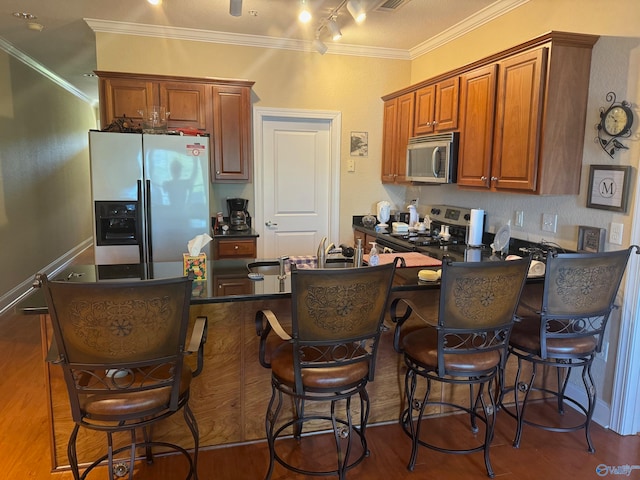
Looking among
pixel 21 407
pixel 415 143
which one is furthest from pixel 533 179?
pixel 21 407

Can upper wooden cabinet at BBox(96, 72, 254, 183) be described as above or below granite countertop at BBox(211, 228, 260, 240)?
above

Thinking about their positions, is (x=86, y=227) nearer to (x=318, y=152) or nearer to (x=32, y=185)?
(x=32, y=185)

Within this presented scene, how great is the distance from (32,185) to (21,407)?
3.57 metres

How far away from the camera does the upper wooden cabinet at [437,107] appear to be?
358 centimetres

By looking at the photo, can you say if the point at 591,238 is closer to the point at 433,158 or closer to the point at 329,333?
the point at 433,158

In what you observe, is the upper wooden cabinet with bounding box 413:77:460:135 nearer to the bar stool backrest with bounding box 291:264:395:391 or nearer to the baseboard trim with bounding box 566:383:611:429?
the baseboard trim with bounding box 566:383:611:429

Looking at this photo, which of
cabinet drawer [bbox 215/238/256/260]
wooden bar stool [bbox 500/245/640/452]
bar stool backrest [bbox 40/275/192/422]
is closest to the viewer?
bar stool backrest [bbox 40/275/192/422]

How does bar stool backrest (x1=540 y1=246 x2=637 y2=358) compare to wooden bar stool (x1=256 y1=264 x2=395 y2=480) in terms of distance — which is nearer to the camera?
wooden bar stool (x1=256 y1=264 x2=395 y2=480)

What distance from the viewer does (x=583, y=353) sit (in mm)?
2273

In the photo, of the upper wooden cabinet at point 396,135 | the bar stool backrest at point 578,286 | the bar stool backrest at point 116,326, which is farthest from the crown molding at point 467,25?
the bar stool backrest at point 116,326

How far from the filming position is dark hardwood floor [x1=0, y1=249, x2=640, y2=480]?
7.13 feet

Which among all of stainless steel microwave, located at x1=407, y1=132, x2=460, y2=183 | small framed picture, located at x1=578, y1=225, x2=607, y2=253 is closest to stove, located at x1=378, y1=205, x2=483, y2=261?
stainless steel microwave, located at x1=407, y1=132, x2=460, y2=183

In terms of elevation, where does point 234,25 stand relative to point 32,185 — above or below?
above

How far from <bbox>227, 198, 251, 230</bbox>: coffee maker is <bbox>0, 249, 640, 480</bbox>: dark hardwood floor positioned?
2.31 meters
